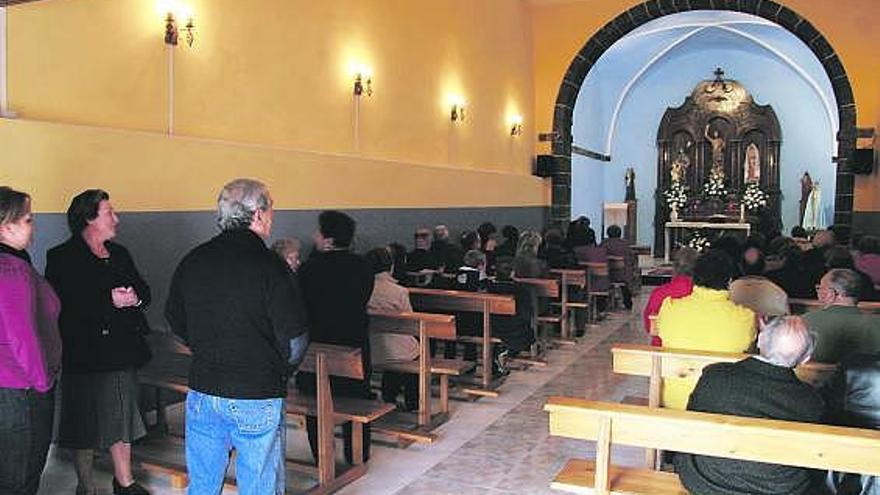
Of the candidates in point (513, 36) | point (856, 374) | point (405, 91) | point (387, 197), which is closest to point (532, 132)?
point (513, 36)

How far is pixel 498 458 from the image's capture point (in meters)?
3.93

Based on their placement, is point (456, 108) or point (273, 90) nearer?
point (273, 90)

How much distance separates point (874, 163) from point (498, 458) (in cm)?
804

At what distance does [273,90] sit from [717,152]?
11.9 meters

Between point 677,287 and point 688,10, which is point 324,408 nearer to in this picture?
point 677,287

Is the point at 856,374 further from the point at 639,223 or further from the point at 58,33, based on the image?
the point at 639,223

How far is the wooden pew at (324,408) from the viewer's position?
133 inches

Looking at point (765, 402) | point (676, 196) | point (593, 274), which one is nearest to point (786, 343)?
point (765, 402)

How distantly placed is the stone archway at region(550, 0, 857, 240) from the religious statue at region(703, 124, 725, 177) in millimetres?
4974

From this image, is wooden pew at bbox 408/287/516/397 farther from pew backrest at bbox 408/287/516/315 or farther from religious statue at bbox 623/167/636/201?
religious statue at bbox 623/167/636/201

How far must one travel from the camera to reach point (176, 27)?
477 centimetres

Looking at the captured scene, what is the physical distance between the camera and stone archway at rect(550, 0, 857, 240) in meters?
9.94

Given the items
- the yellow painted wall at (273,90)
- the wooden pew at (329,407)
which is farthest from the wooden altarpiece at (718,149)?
the wooden pew at (329,407)

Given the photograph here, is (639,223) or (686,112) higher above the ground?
(686,112)
